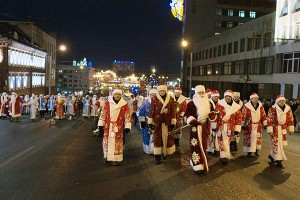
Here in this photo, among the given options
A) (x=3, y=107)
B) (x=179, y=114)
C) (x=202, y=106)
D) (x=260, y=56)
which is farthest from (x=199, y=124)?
(x=260, y=56)

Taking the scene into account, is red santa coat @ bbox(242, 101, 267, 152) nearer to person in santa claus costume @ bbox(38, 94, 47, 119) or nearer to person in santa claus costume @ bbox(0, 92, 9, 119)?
person in santa claus costume @ bbox(0, 92, 9, 119)

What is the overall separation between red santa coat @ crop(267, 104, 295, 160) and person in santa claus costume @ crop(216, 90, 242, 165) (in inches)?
34.5

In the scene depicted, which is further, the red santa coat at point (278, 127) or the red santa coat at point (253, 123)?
the red santa coat at point (253, 123)

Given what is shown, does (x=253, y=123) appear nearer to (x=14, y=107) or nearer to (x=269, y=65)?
(x=14, y=107)

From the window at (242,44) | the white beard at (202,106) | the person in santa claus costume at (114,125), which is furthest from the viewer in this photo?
the window at (242,44)

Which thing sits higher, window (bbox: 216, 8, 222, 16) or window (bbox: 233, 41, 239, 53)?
window (bbox: 216, 8, 222, 16)

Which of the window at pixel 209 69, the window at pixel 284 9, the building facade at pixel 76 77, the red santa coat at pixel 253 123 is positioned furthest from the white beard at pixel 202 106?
the building facade at pixel 76 77

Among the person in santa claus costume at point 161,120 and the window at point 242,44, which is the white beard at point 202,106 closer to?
the person in santa claus costume at point 161,120

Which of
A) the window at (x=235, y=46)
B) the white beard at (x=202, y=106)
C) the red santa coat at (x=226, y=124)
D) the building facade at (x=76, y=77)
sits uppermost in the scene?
the window at (x=235, y=46)

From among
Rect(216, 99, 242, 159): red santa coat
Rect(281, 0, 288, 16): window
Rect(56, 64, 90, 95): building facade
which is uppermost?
Rect(281, 0, 288, 16): window

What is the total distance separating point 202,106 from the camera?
33.8 feet

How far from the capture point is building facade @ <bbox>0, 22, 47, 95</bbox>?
141ft

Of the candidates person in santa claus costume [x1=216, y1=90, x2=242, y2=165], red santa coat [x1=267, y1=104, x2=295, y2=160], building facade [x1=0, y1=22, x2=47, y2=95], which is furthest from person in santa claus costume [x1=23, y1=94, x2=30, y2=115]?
red santa coat [x1=267, y1=104, x2=295, y2=160]

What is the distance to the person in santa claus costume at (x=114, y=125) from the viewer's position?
10516mm
